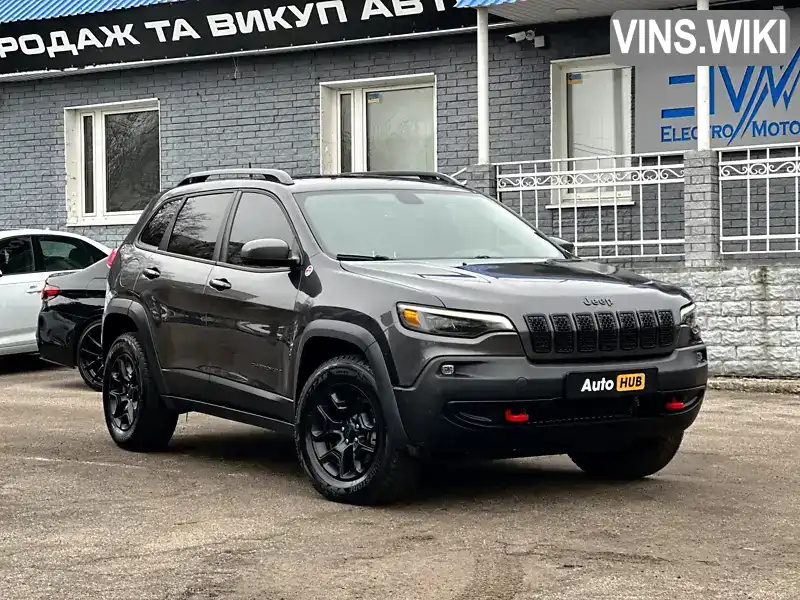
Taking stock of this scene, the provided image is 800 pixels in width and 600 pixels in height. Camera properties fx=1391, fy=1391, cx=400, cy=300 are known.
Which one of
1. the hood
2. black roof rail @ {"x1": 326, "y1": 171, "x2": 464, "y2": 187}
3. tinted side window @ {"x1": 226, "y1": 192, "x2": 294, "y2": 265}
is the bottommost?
the hood

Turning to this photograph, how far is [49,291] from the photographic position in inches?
516

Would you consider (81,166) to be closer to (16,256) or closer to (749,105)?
(16,256)

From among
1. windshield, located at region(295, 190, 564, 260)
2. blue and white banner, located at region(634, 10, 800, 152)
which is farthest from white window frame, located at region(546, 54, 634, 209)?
windshield, located at region(295, 190, 564, 260)

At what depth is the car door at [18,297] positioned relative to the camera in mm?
14273

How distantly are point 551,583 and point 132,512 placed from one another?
2.45 metres

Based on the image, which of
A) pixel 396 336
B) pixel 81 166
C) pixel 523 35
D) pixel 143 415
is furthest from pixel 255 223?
pixel 81 166

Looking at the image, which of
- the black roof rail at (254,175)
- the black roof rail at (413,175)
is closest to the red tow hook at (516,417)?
the black roof rail at (254,175)

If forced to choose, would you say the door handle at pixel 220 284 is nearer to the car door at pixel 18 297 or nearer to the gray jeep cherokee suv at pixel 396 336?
the gray jeep cherokee suv at pixel 396 336

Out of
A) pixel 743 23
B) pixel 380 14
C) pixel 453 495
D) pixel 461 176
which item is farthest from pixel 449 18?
pixel 453 495

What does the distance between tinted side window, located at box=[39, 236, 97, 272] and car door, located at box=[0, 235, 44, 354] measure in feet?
0.67

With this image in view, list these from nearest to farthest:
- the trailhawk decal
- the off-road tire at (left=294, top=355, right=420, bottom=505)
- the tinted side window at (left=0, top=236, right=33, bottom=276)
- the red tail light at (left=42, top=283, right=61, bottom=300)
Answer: the trailhawk decal < the off-road tire at (left=294, top=355, right=420, bottom=505) < the red tail light at (left=42, top=283, right=61, bottom=300) < the tinted side window at (left=0, top=236, right=33, bottom=276)

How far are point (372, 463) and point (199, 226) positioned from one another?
2409mm

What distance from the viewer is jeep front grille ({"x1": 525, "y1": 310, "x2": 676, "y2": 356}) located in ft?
21.7

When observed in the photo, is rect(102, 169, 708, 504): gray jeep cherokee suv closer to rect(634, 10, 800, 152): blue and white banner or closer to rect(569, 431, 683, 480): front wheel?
rect(569, 431, 683, 480): front wheel
